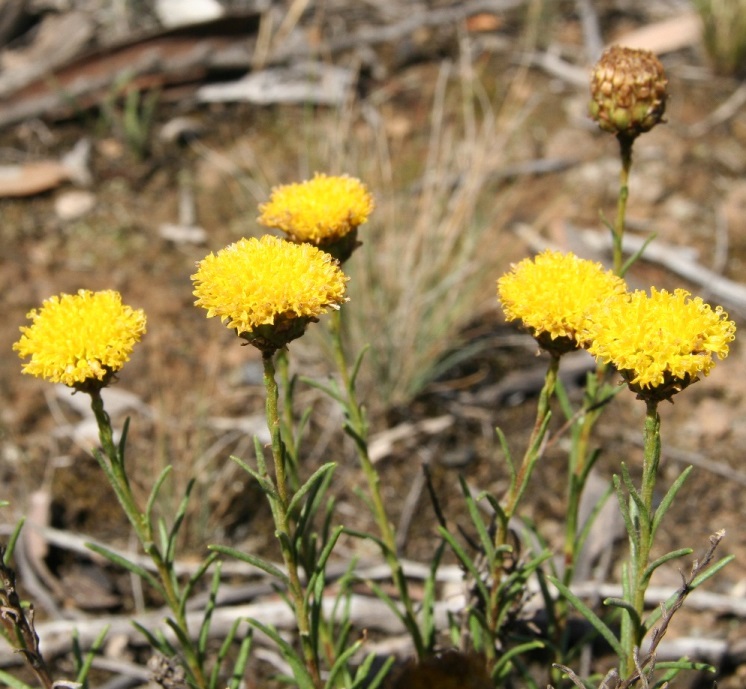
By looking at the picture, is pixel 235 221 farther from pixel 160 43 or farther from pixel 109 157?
pixel 160 43

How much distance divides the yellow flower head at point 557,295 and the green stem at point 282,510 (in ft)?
1.47

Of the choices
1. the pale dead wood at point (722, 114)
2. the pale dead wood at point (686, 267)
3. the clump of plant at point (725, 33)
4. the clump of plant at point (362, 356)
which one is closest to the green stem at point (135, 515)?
the clump of plant at point (362, 356)

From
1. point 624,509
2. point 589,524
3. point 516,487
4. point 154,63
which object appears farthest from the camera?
point 154,63

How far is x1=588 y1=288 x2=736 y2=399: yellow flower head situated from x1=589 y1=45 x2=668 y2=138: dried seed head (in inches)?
20.8

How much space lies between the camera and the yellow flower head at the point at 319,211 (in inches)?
67.8

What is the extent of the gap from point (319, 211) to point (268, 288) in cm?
40

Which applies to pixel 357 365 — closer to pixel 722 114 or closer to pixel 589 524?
pixel 589 524

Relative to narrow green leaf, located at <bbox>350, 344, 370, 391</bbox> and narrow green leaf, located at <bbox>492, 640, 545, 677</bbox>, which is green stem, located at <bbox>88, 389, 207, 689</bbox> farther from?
narrow green leaf, located at <bbox>492, 640, 545, 677</bbox>

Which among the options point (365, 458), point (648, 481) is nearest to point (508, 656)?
point (365, 458)

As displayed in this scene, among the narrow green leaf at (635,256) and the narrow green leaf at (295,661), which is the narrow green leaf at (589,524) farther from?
the narrow green leaf at (295,661)

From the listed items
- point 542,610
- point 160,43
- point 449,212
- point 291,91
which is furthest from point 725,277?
point 160,43

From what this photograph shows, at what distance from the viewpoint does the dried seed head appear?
1.80 meters

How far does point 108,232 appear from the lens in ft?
14.2

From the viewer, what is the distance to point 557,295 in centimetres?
154
